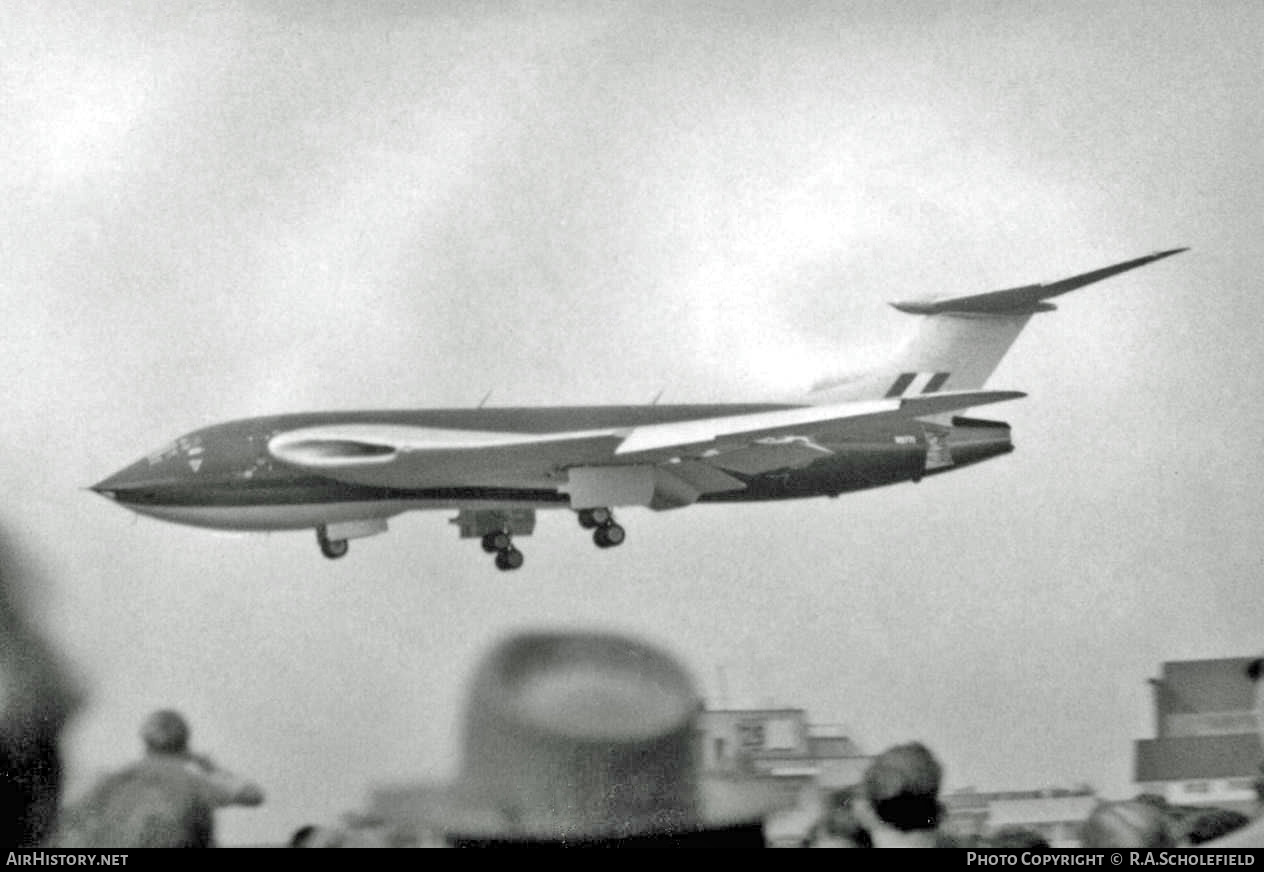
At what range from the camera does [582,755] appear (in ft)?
103


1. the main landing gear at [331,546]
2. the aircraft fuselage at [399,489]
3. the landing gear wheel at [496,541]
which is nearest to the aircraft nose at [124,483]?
the aircraft fuselage at [399,489]

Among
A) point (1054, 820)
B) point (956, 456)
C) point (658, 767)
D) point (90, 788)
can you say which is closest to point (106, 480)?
point (90, 788)

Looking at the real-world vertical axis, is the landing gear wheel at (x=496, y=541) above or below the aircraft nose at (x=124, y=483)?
below

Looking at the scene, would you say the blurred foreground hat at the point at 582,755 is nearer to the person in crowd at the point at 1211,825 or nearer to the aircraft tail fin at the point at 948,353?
the person in crowd at the point at 1211,825

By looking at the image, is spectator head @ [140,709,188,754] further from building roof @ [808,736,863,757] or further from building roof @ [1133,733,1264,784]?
building roof @ [1133,733,1264,784]

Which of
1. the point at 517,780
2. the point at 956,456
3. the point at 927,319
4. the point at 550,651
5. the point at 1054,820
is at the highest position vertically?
the point at 927,319

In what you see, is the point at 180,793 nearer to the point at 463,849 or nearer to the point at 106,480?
the point at 463,849

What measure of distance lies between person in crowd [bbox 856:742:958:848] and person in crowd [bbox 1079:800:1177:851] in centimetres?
276

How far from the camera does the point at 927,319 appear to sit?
3878 cm

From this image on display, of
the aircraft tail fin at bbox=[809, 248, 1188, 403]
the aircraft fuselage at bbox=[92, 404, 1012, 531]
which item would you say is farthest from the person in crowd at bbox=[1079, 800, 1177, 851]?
the aircraft tail fin at bbox=[809, 248, 1188, 403]

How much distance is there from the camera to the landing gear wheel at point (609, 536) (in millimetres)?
37906

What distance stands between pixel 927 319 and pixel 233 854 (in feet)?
59.3

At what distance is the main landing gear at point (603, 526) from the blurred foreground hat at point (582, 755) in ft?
16.9

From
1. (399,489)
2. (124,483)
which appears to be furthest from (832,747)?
(124,483)
